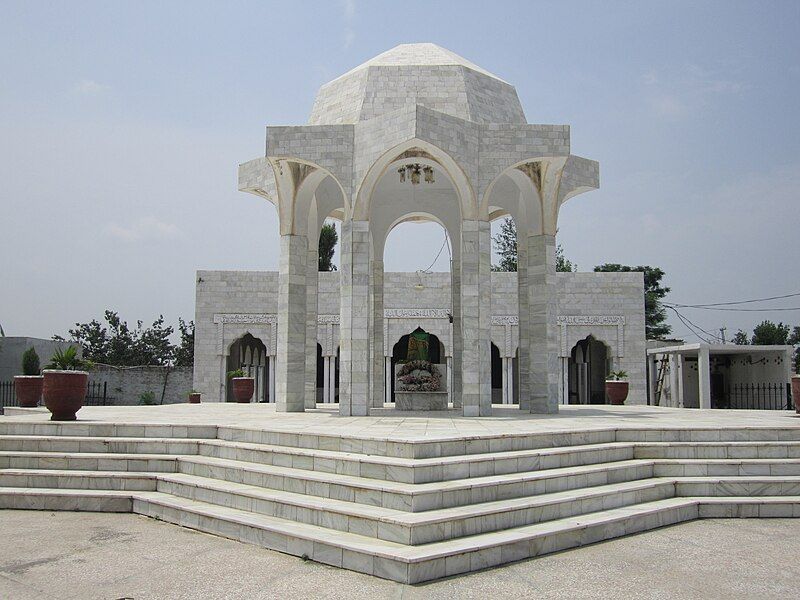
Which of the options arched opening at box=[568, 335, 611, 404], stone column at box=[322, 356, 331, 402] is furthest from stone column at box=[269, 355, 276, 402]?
arched opening at box=[568, 335, 611, 404]

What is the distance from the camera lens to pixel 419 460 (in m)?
6.76

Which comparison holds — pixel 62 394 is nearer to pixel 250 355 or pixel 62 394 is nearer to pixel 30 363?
pixel 30 363

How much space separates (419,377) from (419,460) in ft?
24.7

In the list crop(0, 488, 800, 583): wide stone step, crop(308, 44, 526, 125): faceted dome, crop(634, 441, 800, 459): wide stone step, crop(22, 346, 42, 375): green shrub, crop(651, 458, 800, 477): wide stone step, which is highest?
crop(308, 44, 526, 125): faceted dome

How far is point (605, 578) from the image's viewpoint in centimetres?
536

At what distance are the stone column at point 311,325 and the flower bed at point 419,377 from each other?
1962 mm

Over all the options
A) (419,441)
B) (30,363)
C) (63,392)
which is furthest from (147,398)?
(419,441)

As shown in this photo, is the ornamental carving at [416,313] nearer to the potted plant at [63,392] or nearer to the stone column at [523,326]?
the stone column at [523,326]

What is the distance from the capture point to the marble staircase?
5.79 m

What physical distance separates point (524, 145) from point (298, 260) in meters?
4.91

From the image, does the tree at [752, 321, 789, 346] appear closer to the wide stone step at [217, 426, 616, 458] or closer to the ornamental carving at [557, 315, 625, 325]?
the ornamental carving at [557, 315, 625, 325]

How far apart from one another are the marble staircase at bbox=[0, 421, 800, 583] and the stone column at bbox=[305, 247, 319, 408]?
5.95 meters

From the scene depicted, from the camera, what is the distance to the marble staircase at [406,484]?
5.79 metres

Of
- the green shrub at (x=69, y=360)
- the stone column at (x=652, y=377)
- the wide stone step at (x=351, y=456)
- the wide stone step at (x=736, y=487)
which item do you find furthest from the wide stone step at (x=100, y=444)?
the stone column at (x=652, y=377)
